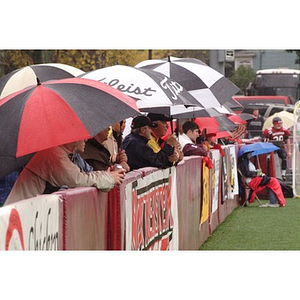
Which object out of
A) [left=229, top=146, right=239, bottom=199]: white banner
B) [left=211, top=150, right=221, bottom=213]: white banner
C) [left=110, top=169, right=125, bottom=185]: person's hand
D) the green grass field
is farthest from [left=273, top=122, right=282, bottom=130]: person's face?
[left=110, top=169, right=125, bottom=185]: person's hand

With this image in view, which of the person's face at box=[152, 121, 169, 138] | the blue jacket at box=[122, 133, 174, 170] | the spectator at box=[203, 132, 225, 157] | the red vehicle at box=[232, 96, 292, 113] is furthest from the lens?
the red vehicle at box=[232, 96, 292, 113]

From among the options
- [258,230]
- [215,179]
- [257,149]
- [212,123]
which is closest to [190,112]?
[215,179]

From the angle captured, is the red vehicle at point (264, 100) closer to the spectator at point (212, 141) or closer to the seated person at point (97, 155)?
the spectator at point (212, 141)

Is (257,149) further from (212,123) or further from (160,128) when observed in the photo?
(160,128)

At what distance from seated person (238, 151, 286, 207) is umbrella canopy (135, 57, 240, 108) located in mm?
6067

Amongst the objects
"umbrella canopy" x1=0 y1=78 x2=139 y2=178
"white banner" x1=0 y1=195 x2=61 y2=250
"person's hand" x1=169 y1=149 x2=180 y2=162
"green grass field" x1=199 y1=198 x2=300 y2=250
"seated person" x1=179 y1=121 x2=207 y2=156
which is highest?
"umbrella canopy" x1=0 y1=78 x2=139 y2=178

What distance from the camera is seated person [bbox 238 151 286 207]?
17.7 metres

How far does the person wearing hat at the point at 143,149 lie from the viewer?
8992mm

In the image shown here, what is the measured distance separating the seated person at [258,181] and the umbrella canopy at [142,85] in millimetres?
8661

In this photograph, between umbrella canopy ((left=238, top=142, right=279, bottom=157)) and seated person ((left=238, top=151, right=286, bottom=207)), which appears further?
umbrella canopy ((left=238, top=142, right=279, bottom=157))

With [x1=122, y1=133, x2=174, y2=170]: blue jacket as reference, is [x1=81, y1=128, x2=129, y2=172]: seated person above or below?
above

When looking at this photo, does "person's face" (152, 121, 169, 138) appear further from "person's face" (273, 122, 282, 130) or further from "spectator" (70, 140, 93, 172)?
"person's face" (273, 122, 282, 130)

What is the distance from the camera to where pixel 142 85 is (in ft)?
28.9

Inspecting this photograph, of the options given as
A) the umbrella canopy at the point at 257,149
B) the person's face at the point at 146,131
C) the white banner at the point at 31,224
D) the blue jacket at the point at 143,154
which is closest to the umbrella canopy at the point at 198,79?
the person's face at the point at 146,131
